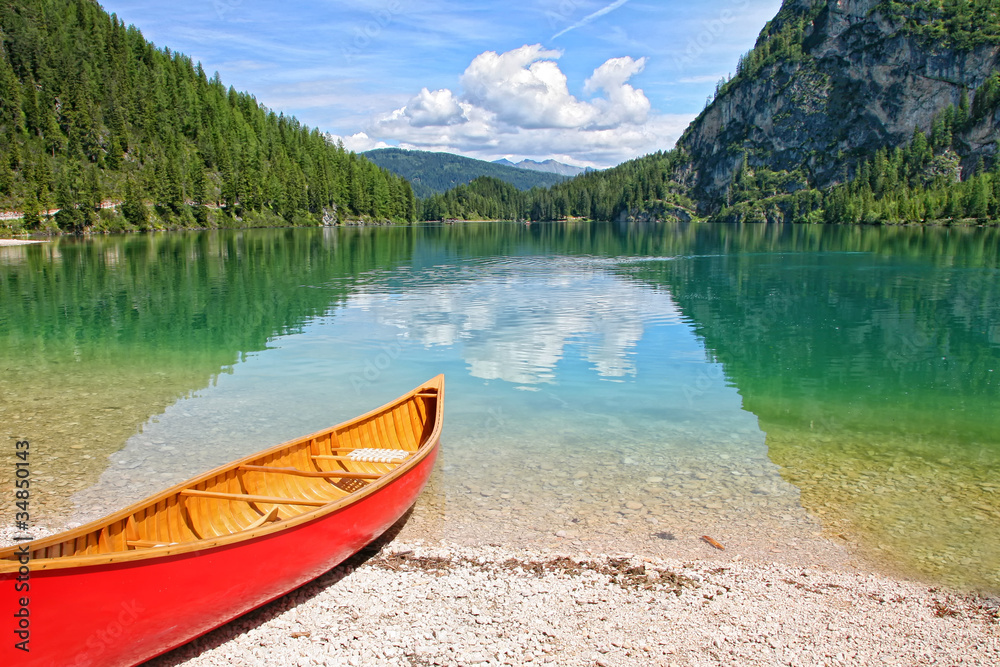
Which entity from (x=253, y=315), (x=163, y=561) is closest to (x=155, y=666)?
(x=163, y=561)

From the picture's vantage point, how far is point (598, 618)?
27.6 feet

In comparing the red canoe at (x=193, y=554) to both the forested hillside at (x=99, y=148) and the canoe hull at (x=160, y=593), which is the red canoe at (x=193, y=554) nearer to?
the canoe hull at (x=160, y=593)

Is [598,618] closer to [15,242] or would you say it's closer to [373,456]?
[373,456]

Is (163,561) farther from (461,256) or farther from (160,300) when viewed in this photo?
(461,256)

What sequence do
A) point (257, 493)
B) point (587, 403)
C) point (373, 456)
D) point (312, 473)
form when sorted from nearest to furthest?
point (257, 493)
point (312, 473)
point (373, 456)
point (587, 403)

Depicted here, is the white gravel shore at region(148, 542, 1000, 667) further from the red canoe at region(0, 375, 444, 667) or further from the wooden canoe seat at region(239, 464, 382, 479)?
the wooden canoe seat at region(239, 464, 382, 479)

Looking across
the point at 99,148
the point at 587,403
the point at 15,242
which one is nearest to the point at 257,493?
the point at 587,403

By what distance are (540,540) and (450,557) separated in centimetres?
163

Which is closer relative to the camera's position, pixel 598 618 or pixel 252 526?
pixel 598 618

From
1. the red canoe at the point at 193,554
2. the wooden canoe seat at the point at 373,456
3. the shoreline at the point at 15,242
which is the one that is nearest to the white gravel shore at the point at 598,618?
the red canoe at the point at 193,554

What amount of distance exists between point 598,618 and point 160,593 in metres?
5.46

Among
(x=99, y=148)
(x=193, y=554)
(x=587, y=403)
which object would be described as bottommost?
(x=587, y=403)

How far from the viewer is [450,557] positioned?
1000 centimetres

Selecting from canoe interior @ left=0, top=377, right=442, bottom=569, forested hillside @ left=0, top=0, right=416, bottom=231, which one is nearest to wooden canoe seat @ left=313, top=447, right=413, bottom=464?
canoe interior @ left=0, top=377, right=442, bottom=569
